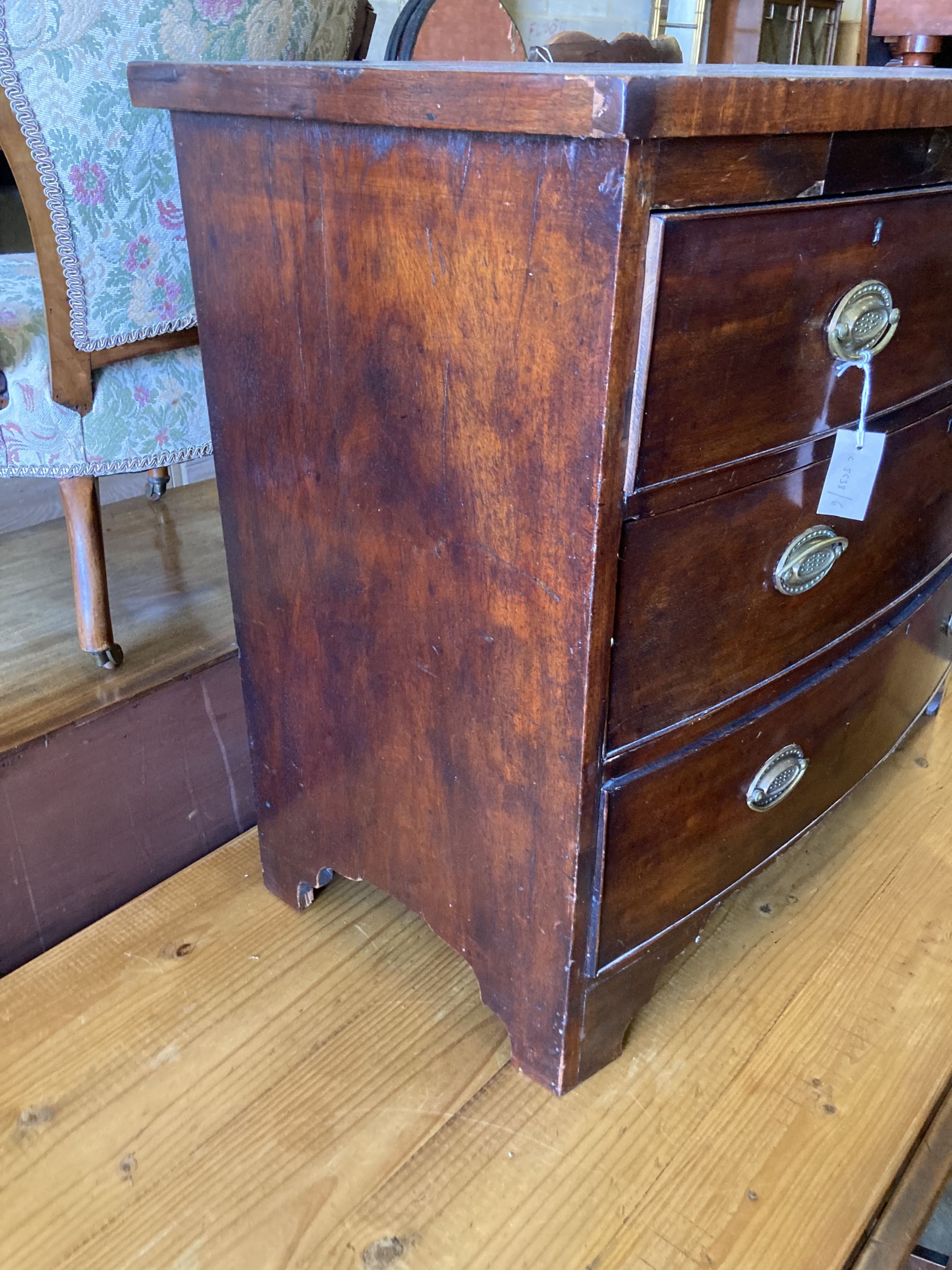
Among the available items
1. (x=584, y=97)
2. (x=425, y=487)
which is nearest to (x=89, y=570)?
(x=425, y=487)

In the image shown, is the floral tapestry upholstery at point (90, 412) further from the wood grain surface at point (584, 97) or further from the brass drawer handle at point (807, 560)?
the brass drawer handle at point (807, 560)

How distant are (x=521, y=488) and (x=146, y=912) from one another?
0.67 meters

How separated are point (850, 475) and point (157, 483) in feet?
3.83

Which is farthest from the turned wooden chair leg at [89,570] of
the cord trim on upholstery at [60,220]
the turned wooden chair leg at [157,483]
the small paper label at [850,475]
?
the small paper label at [850,475]

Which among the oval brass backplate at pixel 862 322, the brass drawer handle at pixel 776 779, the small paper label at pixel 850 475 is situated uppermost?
the oval brass backplate at pixel 862 322

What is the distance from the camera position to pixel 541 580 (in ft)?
2.08

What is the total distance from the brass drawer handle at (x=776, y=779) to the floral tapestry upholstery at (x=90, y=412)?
0.72m

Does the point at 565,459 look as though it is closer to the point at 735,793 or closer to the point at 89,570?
the point at 735,793

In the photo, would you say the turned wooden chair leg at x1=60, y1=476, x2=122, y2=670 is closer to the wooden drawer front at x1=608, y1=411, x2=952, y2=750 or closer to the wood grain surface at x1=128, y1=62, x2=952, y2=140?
the wood grain surface at x1=128, y1=62, x2=952, y2=140

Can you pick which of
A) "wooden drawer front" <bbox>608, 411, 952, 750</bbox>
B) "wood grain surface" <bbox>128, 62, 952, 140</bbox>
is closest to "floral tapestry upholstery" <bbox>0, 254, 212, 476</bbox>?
"wood grain surface" <bbox>128, 62, 952, 140</bbox>

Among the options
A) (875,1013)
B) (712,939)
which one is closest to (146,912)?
(712,939)

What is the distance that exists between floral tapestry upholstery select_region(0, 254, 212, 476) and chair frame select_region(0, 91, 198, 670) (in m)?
0.02

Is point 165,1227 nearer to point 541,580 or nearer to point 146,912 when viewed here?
point 146,912

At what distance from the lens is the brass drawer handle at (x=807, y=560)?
0.73 m
